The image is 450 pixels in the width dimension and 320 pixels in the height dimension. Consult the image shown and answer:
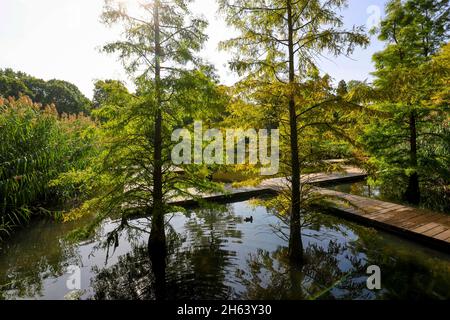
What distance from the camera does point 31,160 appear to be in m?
5.84

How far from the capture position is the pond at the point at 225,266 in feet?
12.3

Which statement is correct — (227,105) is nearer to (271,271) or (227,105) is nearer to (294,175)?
(294,175)

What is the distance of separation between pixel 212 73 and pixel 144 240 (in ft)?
13.3

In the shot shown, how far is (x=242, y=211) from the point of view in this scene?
761 cm

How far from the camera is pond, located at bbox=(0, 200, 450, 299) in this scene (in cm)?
373

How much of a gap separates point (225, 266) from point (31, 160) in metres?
5.30

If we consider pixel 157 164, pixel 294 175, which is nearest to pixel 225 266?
pixel 294 175

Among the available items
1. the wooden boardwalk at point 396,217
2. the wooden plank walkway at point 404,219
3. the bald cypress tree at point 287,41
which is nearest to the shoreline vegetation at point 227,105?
the bald cypress tree at point 287,41

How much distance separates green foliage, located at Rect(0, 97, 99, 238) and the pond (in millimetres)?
838

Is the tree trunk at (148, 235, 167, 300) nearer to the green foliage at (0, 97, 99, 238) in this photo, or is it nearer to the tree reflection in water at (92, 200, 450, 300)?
the tree reflection in water at (92, 200, 450, 300)
